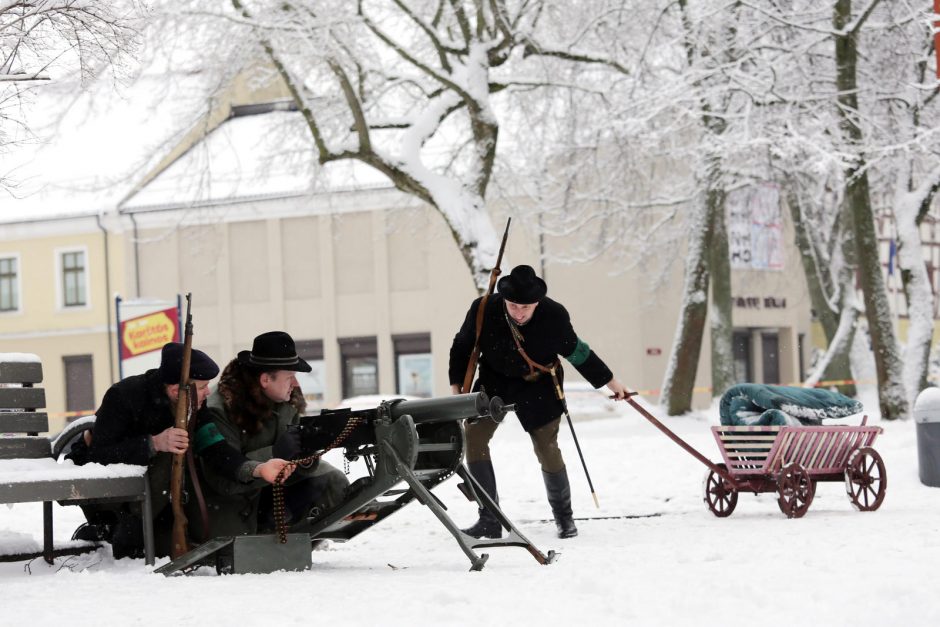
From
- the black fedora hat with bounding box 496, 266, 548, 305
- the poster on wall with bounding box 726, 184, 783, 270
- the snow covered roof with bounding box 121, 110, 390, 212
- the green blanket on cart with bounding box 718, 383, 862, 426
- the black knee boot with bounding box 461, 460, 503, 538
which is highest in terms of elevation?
the snow covered roof with bounding box 121, 110, 390, 212

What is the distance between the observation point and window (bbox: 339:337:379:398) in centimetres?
3772

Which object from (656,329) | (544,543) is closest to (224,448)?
(544,543)

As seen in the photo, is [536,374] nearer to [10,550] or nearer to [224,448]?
[224,448]

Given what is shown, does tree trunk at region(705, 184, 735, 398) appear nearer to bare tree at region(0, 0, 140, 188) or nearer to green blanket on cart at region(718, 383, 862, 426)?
green blanket on cart at region(718, 383, 862, 426)

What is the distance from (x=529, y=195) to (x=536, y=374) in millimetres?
17529

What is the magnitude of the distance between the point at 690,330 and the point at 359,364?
16.2 metres

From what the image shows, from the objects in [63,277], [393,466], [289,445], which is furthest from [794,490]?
[63,277]

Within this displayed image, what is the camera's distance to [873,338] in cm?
1909

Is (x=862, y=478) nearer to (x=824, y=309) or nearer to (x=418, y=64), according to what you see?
(x=418, y=64)

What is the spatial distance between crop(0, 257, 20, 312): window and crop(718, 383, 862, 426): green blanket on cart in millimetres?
32161

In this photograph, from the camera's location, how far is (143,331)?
749 inches

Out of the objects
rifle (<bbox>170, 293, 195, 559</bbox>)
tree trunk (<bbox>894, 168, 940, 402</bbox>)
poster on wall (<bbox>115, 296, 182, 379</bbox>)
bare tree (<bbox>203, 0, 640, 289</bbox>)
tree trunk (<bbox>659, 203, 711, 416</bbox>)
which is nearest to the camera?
rifle (<bbox>170, 293, 195, 559</bbox>)

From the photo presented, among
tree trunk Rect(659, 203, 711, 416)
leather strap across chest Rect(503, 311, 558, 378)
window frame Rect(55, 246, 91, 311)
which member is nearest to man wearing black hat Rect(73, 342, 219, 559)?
leather strap across chest Rect(503, 311, 558, 378)

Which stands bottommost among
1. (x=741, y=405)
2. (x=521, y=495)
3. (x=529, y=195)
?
(x=521, y=495)
